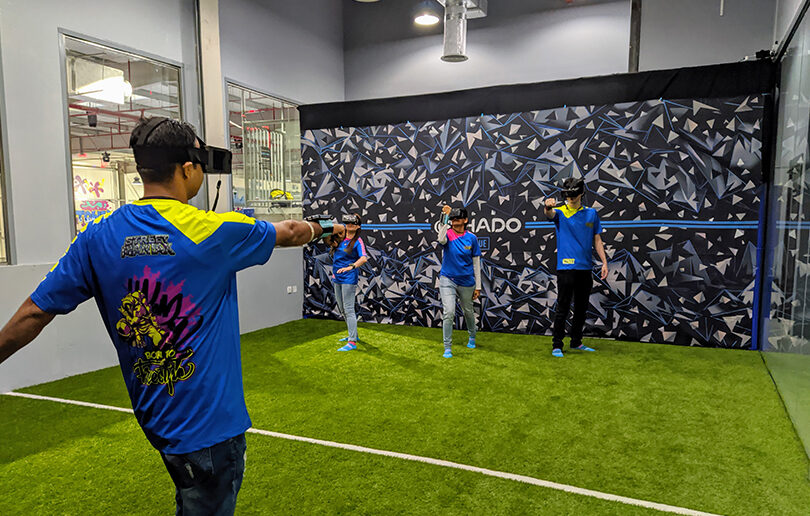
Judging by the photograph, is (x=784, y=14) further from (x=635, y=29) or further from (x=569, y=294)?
(x=569, y=294)

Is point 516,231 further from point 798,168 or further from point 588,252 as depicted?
point 798,168

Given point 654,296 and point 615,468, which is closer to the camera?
point 615,468

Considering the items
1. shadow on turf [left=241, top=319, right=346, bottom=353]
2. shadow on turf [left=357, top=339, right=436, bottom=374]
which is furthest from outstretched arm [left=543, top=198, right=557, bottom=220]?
shadow on turf [left=241, top=319, right=346, bottom=353]

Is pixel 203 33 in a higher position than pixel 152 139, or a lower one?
higher

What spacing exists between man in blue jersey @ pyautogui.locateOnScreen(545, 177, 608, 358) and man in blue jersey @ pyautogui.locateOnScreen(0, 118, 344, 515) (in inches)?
185

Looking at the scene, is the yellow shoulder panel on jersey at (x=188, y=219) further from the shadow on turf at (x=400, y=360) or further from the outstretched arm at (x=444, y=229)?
the outstretched arm at (x=444, y=229)

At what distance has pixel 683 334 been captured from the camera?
20.9 feet

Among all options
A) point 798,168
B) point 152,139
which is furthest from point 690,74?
point 152,139

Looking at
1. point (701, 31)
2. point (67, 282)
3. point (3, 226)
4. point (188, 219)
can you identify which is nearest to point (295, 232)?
point (188, 219)

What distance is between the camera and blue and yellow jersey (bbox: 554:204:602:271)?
5824mm

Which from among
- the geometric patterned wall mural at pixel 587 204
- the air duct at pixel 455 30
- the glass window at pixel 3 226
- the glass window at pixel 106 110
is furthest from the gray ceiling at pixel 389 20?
the glass window at pixel 3 226

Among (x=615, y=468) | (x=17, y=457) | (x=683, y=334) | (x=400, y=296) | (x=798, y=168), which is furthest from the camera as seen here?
(x=400, y=296)

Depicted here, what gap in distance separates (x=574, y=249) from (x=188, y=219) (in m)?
4.98

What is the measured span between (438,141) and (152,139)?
6.11 meters
